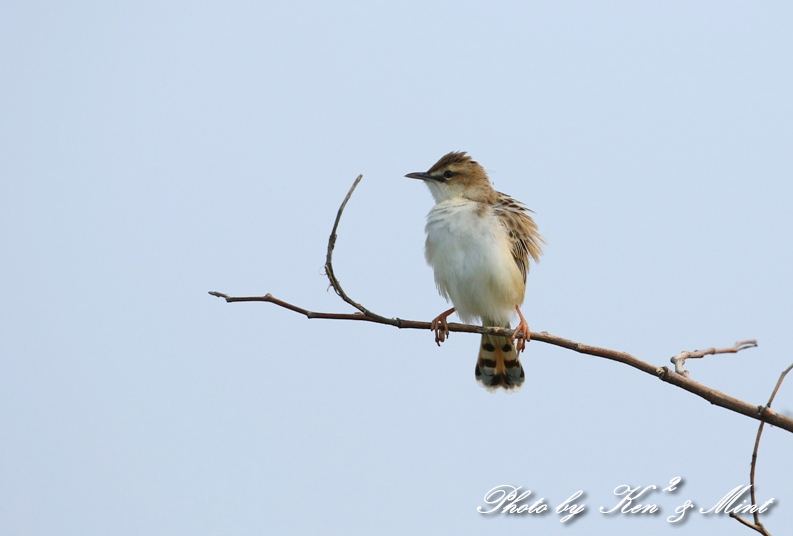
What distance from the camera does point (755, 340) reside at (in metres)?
3.80

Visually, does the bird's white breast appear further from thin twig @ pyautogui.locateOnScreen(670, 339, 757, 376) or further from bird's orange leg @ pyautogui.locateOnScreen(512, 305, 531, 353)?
thin twig @ pyautogui.locateOnScreen(670, 339, 757, 376)

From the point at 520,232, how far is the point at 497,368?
1.48 metres

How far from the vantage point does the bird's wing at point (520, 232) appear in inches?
238

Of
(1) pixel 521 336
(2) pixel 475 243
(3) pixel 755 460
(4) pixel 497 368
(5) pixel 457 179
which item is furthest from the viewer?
(4) pixel 497 368

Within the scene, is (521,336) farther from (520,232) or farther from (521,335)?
(520,232)

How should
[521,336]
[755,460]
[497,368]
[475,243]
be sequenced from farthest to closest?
[497,368], [475,243], [521,336], [755,460]

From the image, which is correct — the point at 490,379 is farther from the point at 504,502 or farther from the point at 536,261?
the point at 504,502

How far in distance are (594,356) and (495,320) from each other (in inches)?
109

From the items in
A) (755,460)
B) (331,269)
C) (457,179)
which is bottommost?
(755,460)

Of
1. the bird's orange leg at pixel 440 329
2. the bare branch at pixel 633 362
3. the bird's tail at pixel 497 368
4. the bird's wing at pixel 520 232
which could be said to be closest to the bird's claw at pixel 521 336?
the bird's orange leg at pixel 440 329

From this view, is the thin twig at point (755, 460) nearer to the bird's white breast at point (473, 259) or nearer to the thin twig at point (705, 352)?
the thin twig at point (705, 352)

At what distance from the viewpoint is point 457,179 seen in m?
6.36

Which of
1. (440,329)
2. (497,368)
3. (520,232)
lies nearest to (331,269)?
(440,329)

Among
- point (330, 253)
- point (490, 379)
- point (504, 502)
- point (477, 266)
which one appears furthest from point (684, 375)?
point (490, 379)
